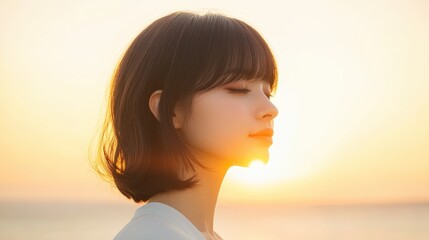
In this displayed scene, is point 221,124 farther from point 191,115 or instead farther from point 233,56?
point 233,56

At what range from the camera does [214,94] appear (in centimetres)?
231

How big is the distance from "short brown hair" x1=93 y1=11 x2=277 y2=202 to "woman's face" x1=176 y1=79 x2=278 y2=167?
3 cm

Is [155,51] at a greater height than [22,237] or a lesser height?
greater

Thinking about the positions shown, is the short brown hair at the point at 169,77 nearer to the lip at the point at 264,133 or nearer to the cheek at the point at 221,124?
the cheek at the point at 221,124

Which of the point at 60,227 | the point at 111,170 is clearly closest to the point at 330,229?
the point at 60,227

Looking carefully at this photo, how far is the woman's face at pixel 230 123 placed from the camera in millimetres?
2311

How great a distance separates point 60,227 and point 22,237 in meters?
3.22

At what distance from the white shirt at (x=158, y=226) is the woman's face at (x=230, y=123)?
0.75ft

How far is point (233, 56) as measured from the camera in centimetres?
236

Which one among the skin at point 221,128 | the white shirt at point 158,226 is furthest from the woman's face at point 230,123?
the white shirt at point 158,226

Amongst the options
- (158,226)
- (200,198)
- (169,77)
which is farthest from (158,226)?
(169,77)

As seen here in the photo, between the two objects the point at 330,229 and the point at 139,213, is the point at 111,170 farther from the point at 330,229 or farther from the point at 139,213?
the point at 330,229

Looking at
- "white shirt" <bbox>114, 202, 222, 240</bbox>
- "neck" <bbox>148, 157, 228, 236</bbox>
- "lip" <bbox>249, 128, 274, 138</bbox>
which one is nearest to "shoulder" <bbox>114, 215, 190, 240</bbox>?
"white shirt" <bbox>114, 202, 222, 240</bbox>

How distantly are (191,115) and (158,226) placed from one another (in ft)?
1.26
